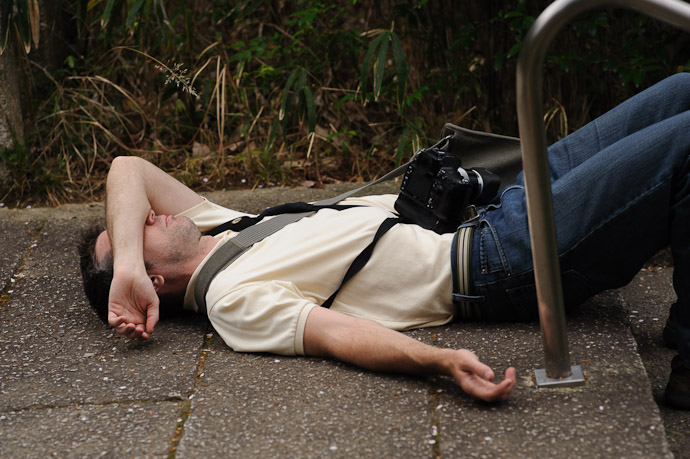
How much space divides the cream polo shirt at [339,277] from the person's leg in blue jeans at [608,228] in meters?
0.14

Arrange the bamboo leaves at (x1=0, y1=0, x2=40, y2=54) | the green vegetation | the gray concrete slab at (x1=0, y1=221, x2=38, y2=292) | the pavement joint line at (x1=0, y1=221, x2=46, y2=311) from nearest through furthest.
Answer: the pavement joint line at (x1=0, y1=221, x2=46, y2=311)
the gray concrete slab at (x1=0, y1=221, x2=38, y2=292)
the bamboo leaves at (x1=0, y1=0, x2=40, y2=54)
the green vegetation

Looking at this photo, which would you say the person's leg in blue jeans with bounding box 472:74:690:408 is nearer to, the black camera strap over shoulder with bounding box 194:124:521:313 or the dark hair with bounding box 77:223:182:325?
the black camera strap over shoulder with bounding box 194:124:521:313

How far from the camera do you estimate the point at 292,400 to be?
1.96 metres

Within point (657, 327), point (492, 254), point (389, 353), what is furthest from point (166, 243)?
point (657, 327)

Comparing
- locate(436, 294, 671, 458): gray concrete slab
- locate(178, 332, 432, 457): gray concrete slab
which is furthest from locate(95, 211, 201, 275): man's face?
locate(436, 294, 671, 458): gray concrete slab

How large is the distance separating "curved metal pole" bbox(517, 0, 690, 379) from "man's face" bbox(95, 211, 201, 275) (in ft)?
3.56

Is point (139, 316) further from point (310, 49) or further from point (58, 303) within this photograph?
point (310, 49)

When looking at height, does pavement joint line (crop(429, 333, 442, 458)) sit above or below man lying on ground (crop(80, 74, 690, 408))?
below

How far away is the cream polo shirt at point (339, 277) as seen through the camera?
86.0 inches

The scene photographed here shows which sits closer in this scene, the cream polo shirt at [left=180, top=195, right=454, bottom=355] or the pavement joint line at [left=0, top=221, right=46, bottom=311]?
the cream polo shirt at [left=180, top=195, right=454, bottom=355]

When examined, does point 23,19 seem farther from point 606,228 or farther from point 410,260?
point 606,228

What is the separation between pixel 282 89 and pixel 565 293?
2259mm

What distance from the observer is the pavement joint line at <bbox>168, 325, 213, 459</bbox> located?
182 cm

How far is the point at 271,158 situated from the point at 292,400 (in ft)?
6.82
